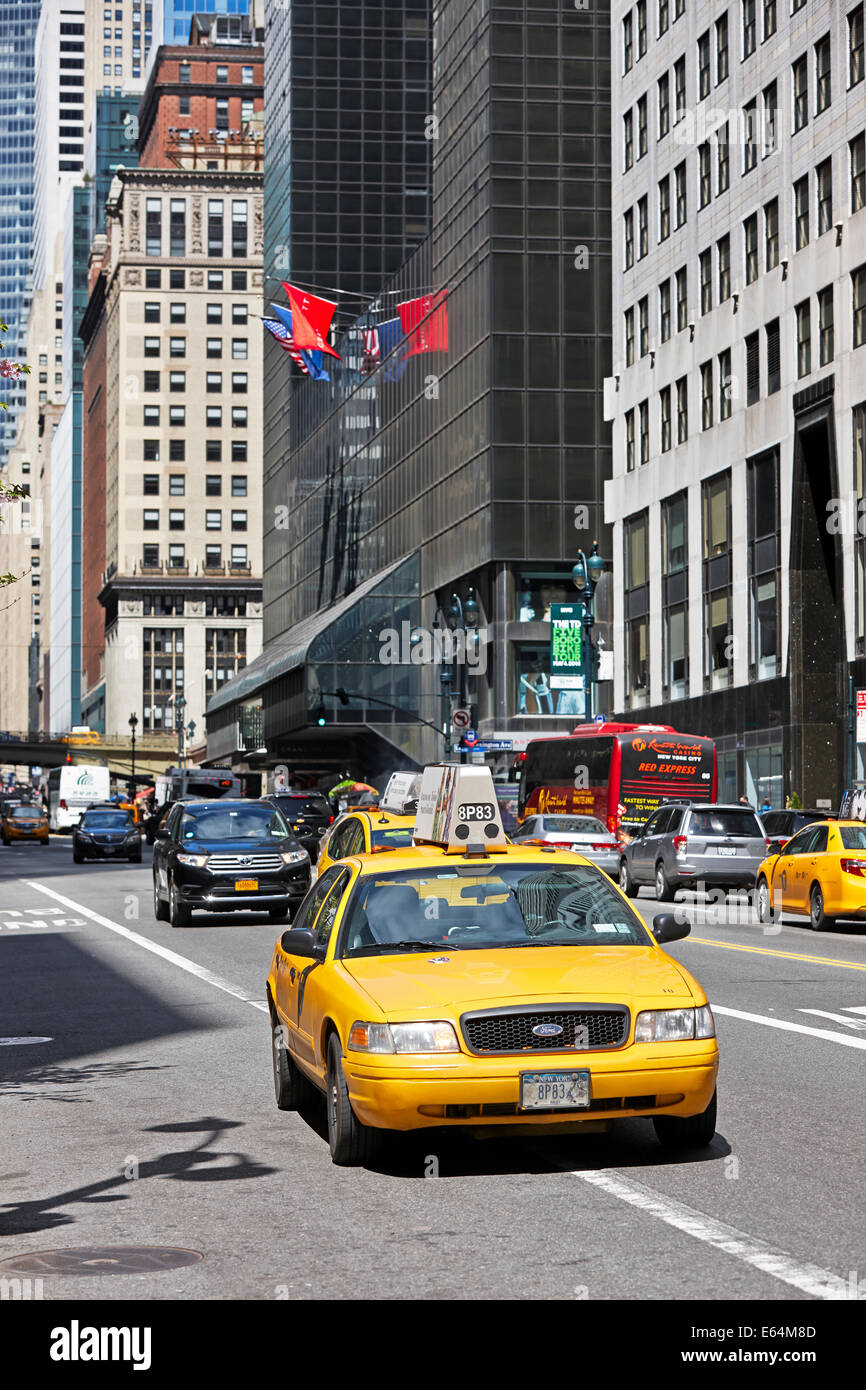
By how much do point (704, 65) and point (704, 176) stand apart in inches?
132

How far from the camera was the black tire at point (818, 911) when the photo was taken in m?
26.7

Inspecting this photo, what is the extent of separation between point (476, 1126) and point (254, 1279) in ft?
6.91

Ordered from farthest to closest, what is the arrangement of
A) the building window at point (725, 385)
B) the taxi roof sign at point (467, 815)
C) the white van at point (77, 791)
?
1. the white van at point (77, 791)
2. the building window at point (725, 385)
3. the taxi roof sign at point (467, 815)

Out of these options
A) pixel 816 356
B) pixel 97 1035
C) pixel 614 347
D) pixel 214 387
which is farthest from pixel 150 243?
pixel 97 1035


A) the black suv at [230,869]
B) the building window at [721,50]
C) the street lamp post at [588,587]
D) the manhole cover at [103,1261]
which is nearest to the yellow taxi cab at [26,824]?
the street lamp post at [588,587]

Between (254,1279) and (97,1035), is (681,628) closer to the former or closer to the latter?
(97,1035)

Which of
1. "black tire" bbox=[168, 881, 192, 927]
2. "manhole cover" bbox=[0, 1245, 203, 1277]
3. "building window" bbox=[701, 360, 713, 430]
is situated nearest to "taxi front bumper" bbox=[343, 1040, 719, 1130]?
"manhole cover" bbox=[0, 1245, 203, 1277]

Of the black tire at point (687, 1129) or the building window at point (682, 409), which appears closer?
the black tire at point (687, 1129)

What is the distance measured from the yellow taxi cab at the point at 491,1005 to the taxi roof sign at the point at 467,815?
143 millimetres

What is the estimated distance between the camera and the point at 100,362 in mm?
199750

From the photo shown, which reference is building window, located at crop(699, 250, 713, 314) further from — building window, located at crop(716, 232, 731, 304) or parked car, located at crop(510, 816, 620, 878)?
parked car, located at crop(510, 816, 620, 878)

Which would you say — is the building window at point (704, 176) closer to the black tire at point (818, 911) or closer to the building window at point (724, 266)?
the building window at point (724, 266)

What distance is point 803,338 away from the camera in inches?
2040

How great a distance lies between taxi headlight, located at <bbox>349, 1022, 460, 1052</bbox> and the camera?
28.1 ft
